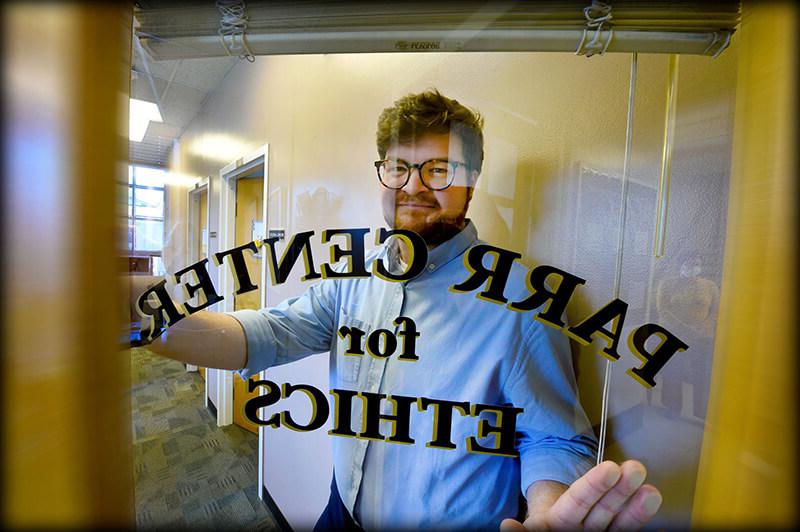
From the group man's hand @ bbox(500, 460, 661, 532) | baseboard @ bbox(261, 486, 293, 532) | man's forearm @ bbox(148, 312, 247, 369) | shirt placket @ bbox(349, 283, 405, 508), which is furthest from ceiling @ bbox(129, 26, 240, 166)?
man's hand @ bbox(500, 460, 661, 532)

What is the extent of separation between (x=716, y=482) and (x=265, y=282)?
0.77m

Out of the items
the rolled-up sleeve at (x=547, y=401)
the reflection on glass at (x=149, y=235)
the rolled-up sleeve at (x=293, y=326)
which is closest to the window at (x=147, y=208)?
the reflection on glass at (x=149, y=235)

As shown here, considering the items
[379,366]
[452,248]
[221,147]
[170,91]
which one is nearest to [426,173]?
[452,248]

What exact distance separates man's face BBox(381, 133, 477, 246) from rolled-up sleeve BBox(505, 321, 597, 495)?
0.97 feet

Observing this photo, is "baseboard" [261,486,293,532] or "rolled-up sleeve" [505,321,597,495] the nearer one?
"rolled-up sleeve" [505,321,597,495]

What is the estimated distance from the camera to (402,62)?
0.65 meters

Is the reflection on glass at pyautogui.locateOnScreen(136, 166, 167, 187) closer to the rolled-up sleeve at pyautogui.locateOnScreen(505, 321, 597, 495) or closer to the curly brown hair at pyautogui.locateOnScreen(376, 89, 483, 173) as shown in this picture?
the curly brown hair at pyautogui.locateOnScreen(376, 89, 483, 173)

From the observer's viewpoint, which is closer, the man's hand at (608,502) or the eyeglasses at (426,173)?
the man's hand at (608,502)

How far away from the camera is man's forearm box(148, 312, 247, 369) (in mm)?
604

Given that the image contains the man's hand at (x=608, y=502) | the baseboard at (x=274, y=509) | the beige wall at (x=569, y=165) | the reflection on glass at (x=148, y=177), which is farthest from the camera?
the baseboard at (x=274, y=509)

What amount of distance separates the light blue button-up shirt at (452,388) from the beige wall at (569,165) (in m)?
0.08

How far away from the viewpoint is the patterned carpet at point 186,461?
2.13 ft

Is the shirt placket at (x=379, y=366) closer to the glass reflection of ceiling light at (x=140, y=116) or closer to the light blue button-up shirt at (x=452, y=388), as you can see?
the light blue button-up shirt at (x=452, y=388)

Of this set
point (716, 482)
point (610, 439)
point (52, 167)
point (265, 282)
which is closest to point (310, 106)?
point (265, 282)
